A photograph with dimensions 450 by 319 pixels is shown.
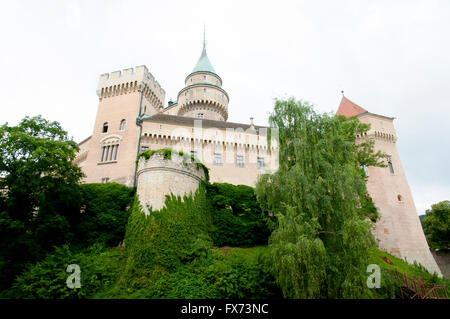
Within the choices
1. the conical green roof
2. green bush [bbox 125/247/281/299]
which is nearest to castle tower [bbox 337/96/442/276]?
green bush [bbox 125/247/281/299]

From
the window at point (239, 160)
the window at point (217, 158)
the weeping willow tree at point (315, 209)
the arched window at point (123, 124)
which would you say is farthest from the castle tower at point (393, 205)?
the arched window at point (123, 124)

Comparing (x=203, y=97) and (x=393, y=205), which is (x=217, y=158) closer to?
(x=203, y=97)

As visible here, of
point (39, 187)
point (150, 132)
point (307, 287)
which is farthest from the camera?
point (150, 132)

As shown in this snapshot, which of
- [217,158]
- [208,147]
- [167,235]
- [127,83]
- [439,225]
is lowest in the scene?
[167,235]

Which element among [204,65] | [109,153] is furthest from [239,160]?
[204,65]

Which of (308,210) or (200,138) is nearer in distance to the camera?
(308,210)

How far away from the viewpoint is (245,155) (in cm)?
2842

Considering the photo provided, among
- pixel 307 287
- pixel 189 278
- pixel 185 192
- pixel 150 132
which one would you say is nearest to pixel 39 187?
pixel 185 192

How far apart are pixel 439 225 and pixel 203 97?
98.2 feet

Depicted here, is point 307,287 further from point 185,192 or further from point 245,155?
point 245,155

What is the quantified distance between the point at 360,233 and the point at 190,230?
29.6 feet

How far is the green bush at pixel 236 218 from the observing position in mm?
18797

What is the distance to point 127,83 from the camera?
1212 inches

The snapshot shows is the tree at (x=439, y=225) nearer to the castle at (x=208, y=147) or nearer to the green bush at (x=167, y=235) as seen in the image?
the castle at (x=208, y=147)
